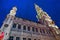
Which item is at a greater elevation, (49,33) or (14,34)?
(49,33)

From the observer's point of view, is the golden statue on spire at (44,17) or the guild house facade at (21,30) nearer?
the guild house facade at (21,30)

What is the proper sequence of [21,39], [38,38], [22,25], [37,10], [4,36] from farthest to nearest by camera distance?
1. [37,10]
2. [38,38]
3. [22,25]
4. [21,39]
5. [4,36]

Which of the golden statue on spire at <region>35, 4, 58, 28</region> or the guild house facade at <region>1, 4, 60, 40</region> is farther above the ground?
the golden statue on spire at <region>35, 4, 58, 28</region>

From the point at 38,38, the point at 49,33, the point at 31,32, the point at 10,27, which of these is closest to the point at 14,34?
the point at 10,27

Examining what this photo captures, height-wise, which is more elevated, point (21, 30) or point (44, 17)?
point (44, 17)

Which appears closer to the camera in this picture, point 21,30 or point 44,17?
point 21,30

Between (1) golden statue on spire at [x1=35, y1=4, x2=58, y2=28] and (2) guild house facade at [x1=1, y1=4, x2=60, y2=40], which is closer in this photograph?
(2) guild house facade at [x1=1, y1=4, x2=60, y2=40]

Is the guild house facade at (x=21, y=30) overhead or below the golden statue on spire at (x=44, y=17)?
below

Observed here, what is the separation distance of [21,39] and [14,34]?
1.82 meters

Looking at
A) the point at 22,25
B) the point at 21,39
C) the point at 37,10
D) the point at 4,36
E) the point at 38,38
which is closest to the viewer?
the point at 4,36

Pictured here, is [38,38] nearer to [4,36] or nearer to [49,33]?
[49,33]

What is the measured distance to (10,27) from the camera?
19.8 m

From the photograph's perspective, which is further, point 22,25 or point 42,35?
point 42,35

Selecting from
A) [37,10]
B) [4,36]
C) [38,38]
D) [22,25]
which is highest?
[37,10]
